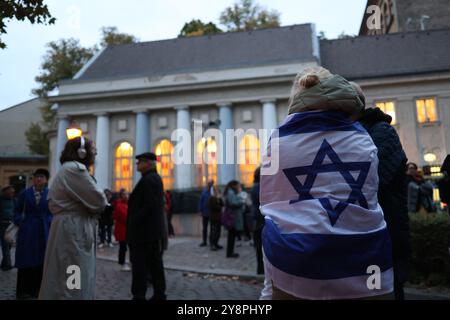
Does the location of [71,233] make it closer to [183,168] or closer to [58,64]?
[183,168]

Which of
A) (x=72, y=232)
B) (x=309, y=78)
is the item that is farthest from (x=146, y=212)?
(x=309, y=78)

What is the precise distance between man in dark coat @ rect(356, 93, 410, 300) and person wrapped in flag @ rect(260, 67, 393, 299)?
54cm

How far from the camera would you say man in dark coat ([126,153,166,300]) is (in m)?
5.71

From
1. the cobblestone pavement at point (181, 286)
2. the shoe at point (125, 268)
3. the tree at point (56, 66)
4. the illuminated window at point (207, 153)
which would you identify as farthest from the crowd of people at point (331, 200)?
the tree at point (56, 66)

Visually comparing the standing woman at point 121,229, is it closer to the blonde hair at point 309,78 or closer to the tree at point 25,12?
the tree at point 25,12

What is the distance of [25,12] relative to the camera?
16.5 ft

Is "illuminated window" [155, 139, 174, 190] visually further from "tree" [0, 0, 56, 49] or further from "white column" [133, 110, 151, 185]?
"tree" [0, 0, 56, 49]

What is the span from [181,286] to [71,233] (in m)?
3.74

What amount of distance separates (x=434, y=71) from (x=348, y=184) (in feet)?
10.5

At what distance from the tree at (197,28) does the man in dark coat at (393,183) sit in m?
42.7

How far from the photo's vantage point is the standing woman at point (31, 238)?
234 inches

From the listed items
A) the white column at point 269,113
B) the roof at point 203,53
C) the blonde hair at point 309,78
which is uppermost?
the roof at point 203,53

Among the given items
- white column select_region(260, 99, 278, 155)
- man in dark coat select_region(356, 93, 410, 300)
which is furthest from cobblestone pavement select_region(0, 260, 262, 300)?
white column select_region(260, 99, 278, 155)
